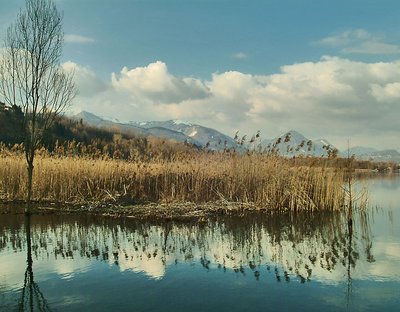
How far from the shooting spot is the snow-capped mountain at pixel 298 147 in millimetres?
14661

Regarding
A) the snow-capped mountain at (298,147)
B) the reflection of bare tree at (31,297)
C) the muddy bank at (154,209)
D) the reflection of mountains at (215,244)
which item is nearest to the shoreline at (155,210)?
the muddy bank at (154,209)

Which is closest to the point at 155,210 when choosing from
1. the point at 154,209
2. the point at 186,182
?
the point at 154,209

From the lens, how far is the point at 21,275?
6598 mm

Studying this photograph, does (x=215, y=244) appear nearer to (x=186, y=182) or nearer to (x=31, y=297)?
(x=31, y=297)

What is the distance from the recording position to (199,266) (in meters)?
7.19

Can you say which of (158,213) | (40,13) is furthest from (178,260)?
(40,13)

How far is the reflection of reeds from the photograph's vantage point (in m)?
14.4

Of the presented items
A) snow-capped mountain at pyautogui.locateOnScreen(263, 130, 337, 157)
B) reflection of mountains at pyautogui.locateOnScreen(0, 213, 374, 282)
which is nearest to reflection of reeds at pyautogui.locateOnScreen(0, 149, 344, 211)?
snow-capped mountain at pyautogui.locateOnScreen(263, 130, 337, 157)

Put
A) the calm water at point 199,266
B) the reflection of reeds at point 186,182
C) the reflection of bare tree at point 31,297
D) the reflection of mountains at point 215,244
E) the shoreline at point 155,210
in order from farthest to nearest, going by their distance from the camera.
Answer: the reflection of reeds at point 186,182, the shoreline at point 155,210, the reflection of mountains at point 215,244, the calm water at point 199,266, the reflection of bare tree at point 31,297

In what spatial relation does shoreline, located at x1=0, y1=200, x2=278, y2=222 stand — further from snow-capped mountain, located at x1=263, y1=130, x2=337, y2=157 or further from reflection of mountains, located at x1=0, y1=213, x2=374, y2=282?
snow-capped mountain, located at x1=263, y1=130, x2=337, y2=157

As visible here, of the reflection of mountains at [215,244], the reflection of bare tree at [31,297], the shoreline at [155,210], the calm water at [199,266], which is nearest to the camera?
the reflection of bare tree at [31,297]

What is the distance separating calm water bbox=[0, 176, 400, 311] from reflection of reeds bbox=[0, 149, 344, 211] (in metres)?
2.70

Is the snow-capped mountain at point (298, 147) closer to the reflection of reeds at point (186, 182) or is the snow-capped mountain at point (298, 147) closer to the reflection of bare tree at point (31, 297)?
the reflection of reeds at point (186, 182)

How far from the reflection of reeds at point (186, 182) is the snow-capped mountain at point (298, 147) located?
1.70ft
